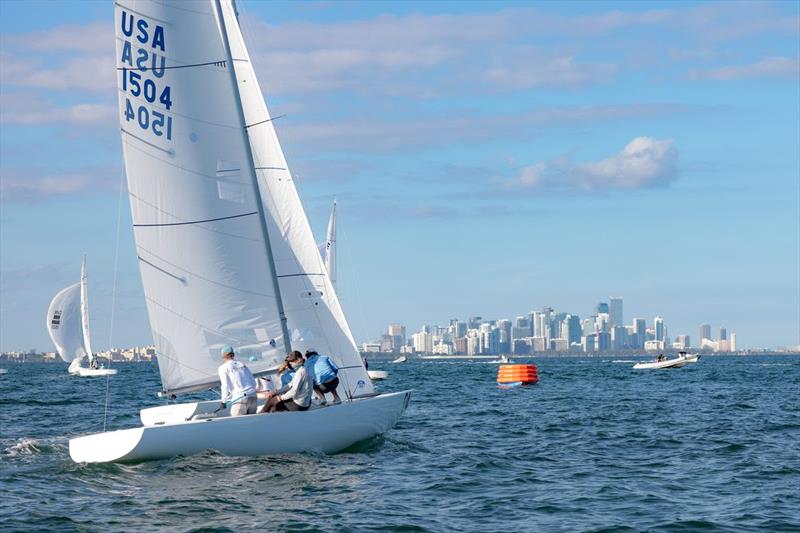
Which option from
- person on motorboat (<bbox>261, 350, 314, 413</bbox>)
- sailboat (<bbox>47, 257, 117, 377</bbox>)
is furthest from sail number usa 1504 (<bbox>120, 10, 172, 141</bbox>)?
sailboat (<bbox>47, 257, 117, 377</bbox>)

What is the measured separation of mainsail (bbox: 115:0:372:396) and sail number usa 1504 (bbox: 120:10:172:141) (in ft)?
0.06

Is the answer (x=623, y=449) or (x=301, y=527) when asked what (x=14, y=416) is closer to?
(x=623, y=449)

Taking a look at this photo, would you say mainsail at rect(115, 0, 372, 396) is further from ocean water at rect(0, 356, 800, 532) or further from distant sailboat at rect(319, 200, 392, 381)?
distant sailboat at rect(319, 200, 392, 381)

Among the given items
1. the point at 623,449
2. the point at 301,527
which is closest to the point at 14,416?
the point at 623,449

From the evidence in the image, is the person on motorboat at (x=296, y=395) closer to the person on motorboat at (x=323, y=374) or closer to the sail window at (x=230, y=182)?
the person on motorboat at (x=323, y=374)

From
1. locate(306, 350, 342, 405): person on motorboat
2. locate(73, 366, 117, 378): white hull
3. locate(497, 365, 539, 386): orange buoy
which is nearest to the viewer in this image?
locate(306, 350, 342, 405): person on motorboat

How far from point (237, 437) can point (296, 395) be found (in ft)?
4.79

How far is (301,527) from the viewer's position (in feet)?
47.3

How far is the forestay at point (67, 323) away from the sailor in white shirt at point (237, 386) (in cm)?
8413

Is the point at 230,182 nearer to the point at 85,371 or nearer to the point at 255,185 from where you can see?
the point at 255,185

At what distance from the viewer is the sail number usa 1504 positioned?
2083 centimetres

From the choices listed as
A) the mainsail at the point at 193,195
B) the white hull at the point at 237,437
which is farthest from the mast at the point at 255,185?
the white hull at the point at 237,437

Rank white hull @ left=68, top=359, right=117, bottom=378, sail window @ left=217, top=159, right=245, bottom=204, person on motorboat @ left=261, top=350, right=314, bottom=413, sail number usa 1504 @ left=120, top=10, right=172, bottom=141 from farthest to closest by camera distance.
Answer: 1. white hull @ left=68, top=359, right=117, bottom=378
2. sail window @ left=217, top=159, right=245, bottom=204
3. sail number usa 1504 @ left=120, top=10, right=172, bottom=141
4. person on motorboat @ left=261, top=350, right=314, bottom=413

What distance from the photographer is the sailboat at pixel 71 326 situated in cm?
9962
